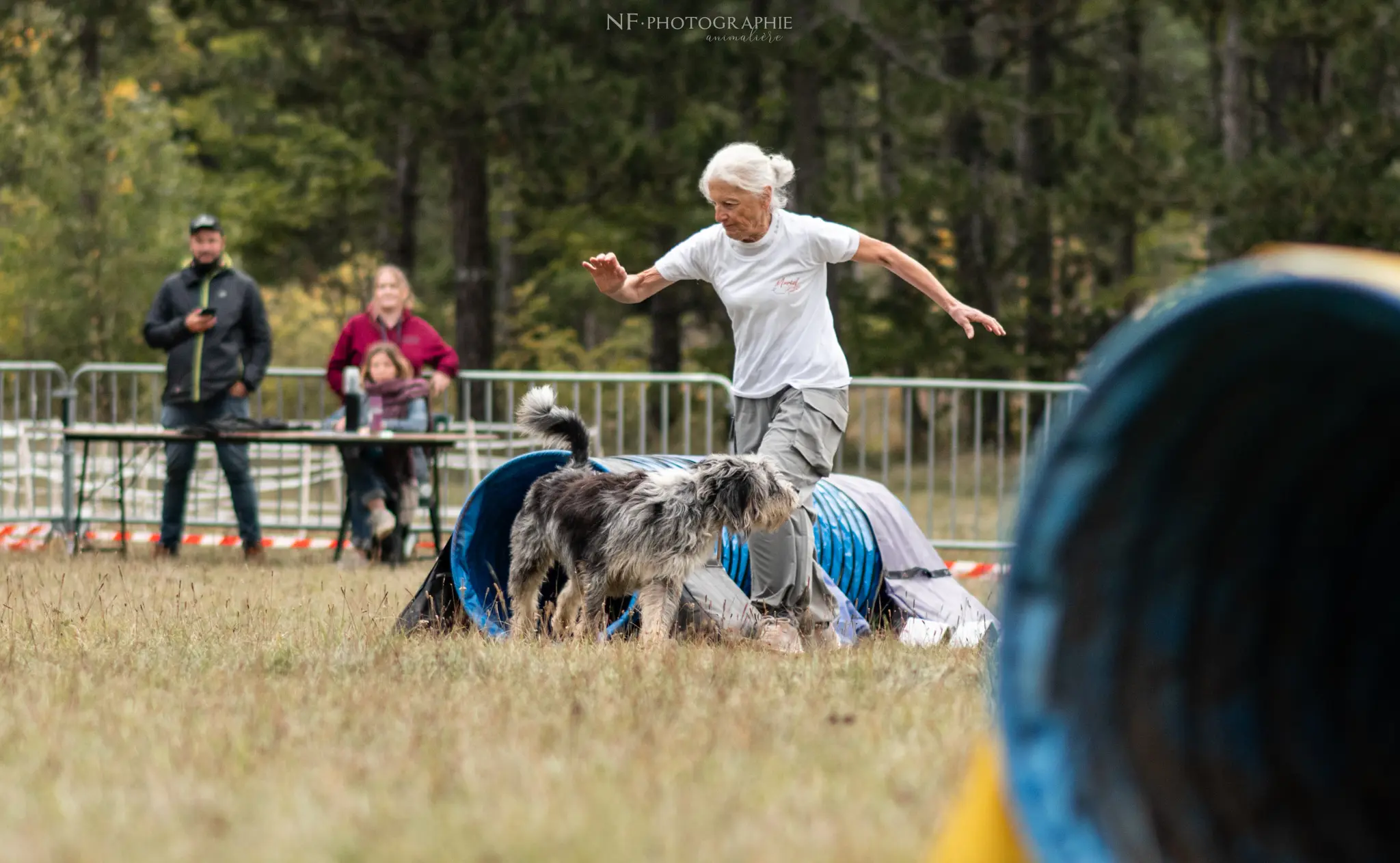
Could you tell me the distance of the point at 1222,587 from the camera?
3.48m

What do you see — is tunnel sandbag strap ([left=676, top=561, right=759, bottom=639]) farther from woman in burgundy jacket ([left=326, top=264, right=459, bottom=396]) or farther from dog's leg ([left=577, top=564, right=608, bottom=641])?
woman in burgundy jacket ([left=326, top=264, right=459, bottom=396])

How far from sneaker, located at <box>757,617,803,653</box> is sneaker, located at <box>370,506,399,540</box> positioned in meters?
5.73

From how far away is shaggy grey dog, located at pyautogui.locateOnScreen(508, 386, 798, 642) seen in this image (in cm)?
683

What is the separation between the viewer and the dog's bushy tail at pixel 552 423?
7.64 m

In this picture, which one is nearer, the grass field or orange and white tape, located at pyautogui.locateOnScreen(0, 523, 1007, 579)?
the grass field

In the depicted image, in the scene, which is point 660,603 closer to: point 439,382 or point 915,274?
point 915,274

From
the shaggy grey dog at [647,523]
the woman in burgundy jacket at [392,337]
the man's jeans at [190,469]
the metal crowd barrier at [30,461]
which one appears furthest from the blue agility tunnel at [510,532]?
the metal crowd barrier at [30,461]

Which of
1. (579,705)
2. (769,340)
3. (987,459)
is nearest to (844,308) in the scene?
(987,459)

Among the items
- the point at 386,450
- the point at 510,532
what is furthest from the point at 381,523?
the point at 510,532

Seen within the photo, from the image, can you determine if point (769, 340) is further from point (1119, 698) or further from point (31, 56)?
point (31, 56)

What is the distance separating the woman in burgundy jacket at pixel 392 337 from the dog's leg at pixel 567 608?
16.8 ft

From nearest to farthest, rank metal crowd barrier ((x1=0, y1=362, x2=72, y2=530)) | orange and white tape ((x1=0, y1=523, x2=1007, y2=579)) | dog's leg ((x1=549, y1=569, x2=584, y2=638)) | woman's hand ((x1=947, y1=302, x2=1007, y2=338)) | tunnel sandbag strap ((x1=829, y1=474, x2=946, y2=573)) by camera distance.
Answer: woman's hand ((x1=947, y1=302, x2=1007, y2=338)) → dog's leg ((x1=549, y1=569, x2=584, y2=638)) → tunnel sandbag strap ((x1=829, y1=474, x2=946, y2=573)) → orange and white tape ((x1=0, y1=523, x2=1007, y2=579)) → metal crowd barrier ((x1=0, y1=362, x2=72, y2=530))

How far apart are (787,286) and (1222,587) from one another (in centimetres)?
391

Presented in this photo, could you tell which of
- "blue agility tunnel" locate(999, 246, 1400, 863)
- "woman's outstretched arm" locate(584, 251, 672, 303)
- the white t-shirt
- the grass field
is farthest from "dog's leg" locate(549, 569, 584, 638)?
"blue agility tunnel" locate(999, 246, 1400, 863)
